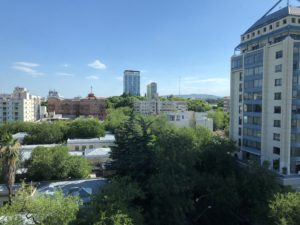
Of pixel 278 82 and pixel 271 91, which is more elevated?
pixel 278 82

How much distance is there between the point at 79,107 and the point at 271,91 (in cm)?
10560

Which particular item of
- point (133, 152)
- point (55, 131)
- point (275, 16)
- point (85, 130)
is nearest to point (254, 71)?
point (275, 16)

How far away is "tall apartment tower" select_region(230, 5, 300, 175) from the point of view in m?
29.0

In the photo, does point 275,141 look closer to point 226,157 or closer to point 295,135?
point 295,135

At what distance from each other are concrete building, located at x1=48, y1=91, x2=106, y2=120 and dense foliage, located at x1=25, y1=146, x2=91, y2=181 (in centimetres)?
8953

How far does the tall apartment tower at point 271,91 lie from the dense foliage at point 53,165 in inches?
943

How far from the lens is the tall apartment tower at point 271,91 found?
95.0ft

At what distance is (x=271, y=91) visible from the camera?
3136cm

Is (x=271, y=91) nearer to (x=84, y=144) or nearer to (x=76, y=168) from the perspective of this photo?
(x=76, y=168)

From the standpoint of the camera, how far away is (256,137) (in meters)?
34.3

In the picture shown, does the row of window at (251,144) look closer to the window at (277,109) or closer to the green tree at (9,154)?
the window at (277,109)

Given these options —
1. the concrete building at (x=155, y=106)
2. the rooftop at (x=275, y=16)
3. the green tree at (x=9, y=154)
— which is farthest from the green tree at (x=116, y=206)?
the concrete building at (x=155, y=106)

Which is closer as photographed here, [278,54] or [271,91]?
[278,54]

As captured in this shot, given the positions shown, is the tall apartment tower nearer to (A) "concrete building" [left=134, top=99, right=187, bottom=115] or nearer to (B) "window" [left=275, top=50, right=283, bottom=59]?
(B) "window" [left=275, top=50, right=283, bottom=59]
